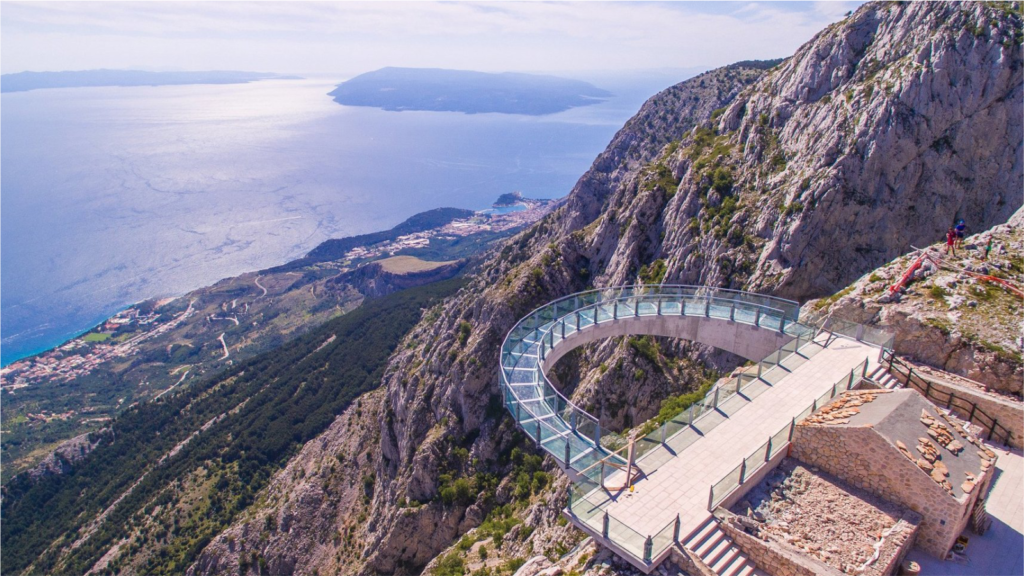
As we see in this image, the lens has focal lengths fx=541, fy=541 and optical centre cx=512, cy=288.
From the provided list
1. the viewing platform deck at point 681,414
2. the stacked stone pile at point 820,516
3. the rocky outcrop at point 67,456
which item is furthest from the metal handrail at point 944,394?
the rocky outcrop at point 67,456

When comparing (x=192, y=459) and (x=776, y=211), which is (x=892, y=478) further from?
(x=192, y=459)

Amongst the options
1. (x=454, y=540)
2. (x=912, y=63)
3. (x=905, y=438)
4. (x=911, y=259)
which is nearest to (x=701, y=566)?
(x=905, y=438)

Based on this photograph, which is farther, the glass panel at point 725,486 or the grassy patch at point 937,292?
the grassy patch at point 937,292

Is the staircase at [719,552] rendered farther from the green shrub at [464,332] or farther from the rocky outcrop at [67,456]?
the rocky outcrop at [67,456]

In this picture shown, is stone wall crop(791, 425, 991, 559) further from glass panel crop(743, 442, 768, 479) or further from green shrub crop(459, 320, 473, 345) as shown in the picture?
green shrub crop(459, 320, 473, 345)

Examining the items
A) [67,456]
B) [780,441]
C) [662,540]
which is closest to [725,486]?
[662,540]

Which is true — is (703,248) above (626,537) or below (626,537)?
above
